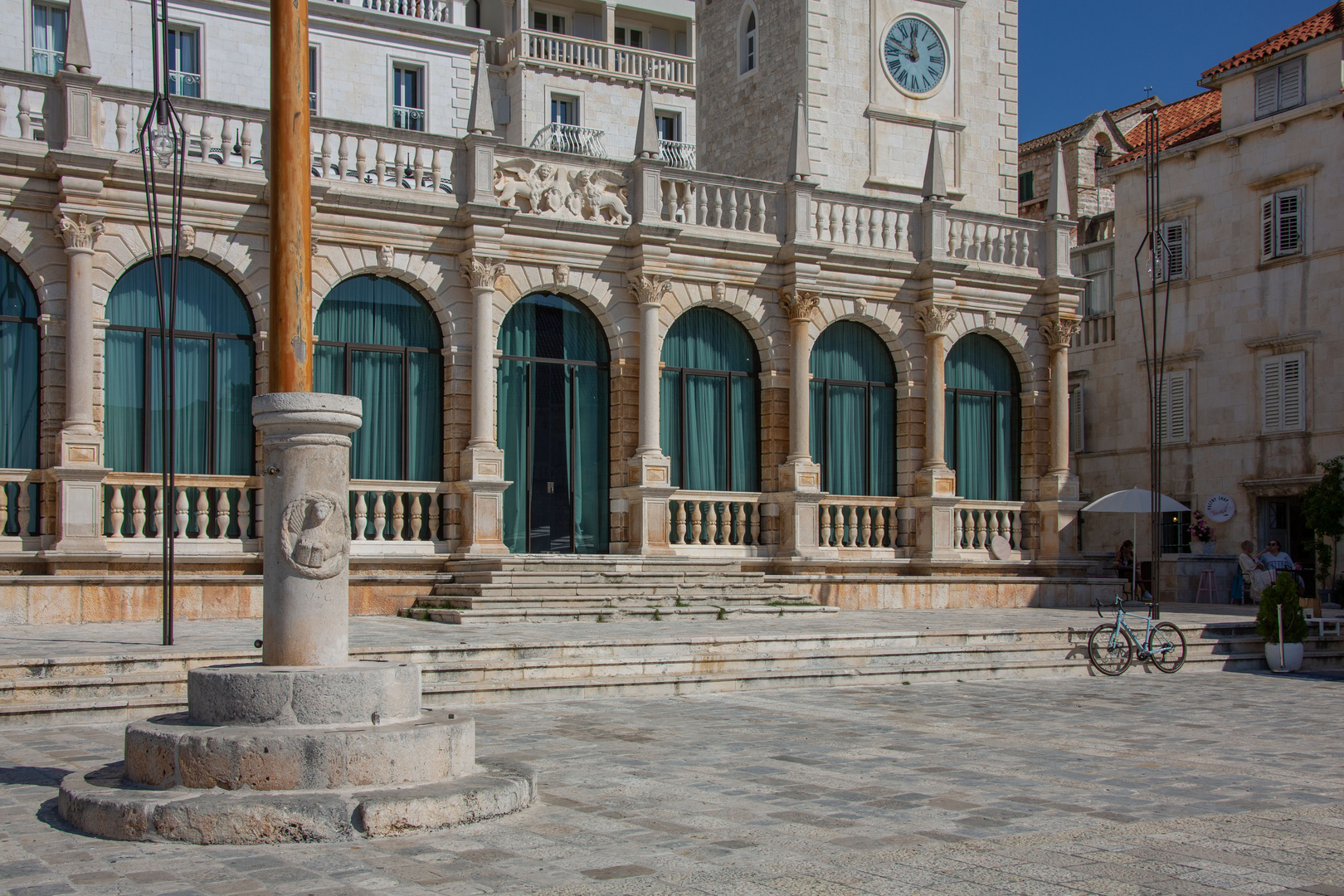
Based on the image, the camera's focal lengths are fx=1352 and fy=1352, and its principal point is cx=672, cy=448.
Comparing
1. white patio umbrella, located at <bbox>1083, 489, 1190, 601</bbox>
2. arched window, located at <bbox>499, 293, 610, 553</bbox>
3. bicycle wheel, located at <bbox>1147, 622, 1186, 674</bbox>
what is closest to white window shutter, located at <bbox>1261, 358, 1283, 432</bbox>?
white patio umbrella, located at <bbox>1083, 489, 1190, 601</bbox>

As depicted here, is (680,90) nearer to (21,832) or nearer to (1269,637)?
(1269,637)

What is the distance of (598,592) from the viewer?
19.3 meters

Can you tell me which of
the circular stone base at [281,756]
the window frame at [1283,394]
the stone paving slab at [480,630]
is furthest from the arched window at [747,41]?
the circular stone base at [281,756]

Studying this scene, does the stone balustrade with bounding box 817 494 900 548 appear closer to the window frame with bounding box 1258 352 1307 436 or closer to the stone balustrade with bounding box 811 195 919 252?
the stone balustrade with bounding box 811 195 919 252

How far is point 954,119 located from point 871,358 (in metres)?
6.58

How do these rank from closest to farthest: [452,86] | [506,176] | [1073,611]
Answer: [506,176], [1073,611], [452,86]

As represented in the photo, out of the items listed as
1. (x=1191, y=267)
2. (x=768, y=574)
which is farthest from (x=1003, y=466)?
(x=1191, y=267)

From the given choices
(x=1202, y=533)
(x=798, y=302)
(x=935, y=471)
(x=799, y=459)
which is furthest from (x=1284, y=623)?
(x=1202, y=533)

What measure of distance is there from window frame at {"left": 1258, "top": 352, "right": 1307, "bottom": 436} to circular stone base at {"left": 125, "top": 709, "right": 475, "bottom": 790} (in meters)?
27.2

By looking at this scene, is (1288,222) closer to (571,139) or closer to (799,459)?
(799,459)

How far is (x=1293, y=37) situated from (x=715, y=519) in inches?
756

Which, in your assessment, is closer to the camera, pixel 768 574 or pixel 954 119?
pixel 768 574

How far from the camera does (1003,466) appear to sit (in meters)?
26.0

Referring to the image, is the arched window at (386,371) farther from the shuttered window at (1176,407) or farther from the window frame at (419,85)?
the shuttered window at (1176,407)
